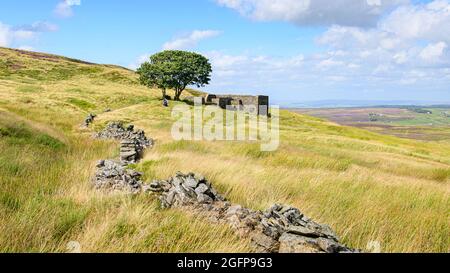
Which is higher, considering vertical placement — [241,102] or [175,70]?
[175,70]

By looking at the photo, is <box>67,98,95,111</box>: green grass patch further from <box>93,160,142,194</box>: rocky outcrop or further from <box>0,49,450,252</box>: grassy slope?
<box>93,160,142,194</box>: rocky outcrop

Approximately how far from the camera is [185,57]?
77.9 m

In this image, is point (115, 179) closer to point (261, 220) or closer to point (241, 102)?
point (261, 220)

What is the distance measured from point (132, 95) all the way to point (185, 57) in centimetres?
1266

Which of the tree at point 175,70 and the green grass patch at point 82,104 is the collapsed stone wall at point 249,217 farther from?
the tree at point 175,70

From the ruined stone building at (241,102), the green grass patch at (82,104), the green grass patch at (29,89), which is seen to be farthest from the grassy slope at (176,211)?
the ruined stone building at (241,102)

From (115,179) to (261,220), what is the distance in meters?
4.83

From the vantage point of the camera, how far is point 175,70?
240ft

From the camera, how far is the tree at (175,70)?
73938 millimetres

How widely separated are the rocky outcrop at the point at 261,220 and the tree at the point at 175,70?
66.2m

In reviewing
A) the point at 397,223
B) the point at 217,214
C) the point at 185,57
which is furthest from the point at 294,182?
the point at 185,57

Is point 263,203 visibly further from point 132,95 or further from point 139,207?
point 132,95

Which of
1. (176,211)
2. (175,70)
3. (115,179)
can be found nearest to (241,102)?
(175,70)
